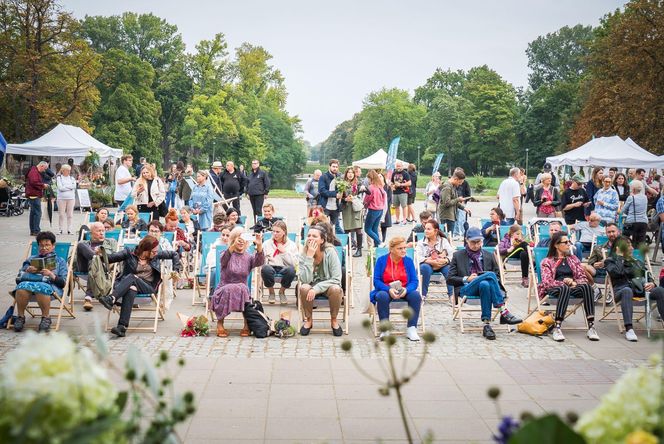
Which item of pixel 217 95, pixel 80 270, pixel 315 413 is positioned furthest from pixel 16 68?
pixel 315 413

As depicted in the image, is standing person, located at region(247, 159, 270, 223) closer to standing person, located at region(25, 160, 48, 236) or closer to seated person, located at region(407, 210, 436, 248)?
standing person, located at region(25, 160, 48, 236)

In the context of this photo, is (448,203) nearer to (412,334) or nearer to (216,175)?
(216,175)

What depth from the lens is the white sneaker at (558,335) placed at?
8930 millimetres

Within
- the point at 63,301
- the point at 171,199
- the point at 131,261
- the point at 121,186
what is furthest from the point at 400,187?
the point at 63,301

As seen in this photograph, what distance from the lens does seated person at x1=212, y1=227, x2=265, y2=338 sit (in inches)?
356

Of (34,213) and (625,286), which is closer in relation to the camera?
(625,286)

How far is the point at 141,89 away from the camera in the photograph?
63.0 metres

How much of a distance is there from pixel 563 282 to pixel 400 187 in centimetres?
1339

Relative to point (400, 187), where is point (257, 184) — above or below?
above

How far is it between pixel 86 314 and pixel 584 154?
19.8 meters

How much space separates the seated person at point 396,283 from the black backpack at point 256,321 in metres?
1.32

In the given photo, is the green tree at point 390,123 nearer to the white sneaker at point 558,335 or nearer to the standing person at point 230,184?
the standing person at point 230,184

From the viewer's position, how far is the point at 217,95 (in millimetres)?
60781

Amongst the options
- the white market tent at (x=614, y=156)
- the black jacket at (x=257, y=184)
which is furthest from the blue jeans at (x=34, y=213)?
the white market tent at (x=614, y=156)
